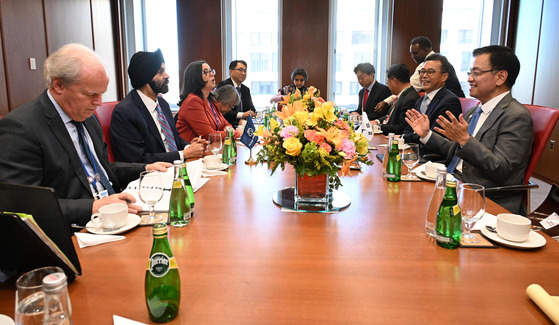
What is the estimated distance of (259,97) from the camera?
24.6 feet

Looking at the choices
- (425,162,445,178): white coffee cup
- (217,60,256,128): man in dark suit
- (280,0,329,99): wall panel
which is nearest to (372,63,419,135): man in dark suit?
(425,162,445,178): white coffee cup

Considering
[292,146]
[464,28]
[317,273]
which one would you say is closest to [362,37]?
[464,28]

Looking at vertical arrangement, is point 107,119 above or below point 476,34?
below

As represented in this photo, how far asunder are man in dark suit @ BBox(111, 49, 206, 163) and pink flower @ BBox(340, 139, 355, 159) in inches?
54.5

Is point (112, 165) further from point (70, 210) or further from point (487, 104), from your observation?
point (487, 104)

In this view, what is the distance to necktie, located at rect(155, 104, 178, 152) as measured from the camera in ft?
9.57

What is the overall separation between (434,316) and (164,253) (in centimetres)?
61

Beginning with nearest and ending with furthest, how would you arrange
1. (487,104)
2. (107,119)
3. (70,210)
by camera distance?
(70,210)
(487,104)
(107,119)

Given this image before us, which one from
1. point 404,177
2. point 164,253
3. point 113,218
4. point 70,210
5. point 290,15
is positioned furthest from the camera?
point 290,15

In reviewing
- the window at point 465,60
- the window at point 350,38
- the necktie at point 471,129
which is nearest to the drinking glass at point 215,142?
the necktie at point 471,129

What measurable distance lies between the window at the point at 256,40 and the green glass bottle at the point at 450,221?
6.11 m

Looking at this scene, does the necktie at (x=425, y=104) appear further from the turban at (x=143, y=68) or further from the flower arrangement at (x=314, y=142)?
the turban at (x=143, y=68)

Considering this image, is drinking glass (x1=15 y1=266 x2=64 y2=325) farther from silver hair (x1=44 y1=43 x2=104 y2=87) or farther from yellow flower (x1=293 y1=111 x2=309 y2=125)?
silver hair (x1=44 y1=43 x2=104 y2=87)

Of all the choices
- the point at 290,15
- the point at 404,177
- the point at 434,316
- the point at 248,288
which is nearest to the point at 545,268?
the point at 434,316
